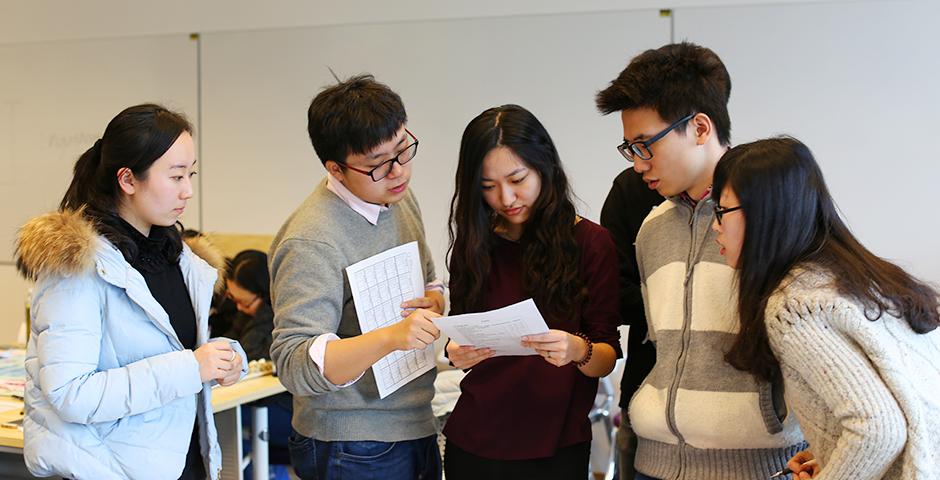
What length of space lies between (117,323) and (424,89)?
2.93m

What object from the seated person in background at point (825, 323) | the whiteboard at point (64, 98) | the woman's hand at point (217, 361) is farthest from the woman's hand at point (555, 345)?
the whiteboard at point (64, 98)

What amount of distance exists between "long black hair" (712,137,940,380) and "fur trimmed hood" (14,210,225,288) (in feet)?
3.97

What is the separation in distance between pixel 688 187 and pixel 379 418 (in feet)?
2.56

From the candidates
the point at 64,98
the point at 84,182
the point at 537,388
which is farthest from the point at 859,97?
Result: the point at 64,98

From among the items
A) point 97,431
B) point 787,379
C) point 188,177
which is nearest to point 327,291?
point 188,177

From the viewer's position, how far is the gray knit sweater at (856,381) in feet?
4.18

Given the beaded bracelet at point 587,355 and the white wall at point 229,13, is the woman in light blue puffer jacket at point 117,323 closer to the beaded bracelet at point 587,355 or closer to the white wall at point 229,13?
the beaded bracelet at point 587,355

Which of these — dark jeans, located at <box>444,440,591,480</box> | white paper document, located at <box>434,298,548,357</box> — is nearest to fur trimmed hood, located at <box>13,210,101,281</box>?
white paper document, located at <box>434,298,548,357</box>

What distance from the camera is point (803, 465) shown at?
1452 millimetres

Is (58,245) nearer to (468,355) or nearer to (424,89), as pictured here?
(468,355)

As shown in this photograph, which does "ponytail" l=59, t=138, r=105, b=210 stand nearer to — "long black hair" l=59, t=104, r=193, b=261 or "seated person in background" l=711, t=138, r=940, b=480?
"long black hair" l=59, t=104, r=193, b=261

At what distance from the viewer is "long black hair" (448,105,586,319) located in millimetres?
1713

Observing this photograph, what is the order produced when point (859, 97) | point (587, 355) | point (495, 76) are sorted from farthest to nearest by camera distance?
point (495, 76) → point (859, 97) → point (587, 355)

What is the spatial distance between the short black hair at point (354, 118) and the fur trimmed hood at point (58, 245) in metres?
0.49
